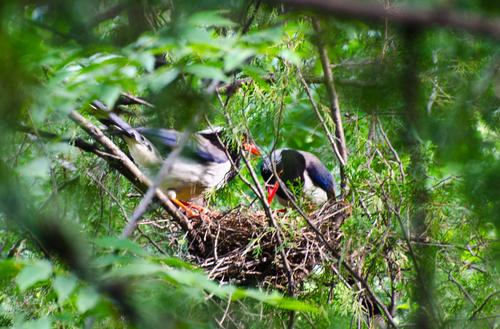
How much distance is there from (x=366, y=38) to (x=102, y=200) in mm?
2162

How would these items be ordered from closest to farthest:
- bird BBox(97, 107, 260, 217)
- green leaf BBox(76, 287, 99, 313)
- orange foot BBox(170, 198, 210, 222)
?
green leaf BBox(76, 287, 99, 313) → orange foot BBox(170, 198, 210, 222) → bird BBox(97, 107, 260, 217)

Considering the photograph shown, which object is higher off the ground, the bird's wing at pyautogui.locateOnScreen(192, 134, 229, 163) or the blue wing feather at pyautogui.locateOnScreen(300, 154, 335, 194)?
the bird's wing at pyautogui.locateOnScreen(192, 134, 229, 163)

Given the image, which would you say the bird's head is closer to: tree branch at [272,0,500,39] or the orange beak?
the orange beak

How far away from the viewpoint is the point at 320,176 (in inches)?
185

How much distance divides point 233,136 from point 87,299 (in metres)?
2.03

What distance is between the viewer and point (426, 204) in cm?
260

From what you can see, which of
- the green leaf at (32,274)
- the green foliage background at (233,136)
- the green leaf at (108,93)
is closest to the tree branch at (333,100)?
the green foliage background at (233,136)

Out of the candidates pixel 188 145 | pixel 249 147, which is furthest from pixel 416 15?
pixel 249 147

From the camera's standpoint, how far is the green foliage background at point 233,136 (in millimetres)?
1051

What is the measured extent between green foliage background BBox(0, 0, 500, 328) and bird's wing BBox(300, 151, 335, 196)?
0.26 m

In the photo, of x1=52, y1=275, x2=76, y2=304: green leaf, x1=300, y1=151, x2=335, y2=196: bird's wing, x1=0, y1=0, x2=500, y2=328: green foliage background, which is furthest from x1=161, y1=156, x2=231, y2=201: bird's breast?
x1=52, y1=275, x2=76, y2=304: green leaf

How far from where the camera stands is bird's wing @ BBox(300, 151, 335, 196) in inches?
185

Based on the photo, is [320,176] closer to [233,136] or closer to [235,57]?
[233,136]

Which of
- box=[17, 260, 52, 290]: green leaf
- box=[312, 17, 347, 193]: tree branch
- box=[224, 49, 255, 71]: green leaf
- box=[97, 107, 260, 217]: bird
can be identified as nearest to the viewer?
box=[17, 260, 52, 290]: green leaf
